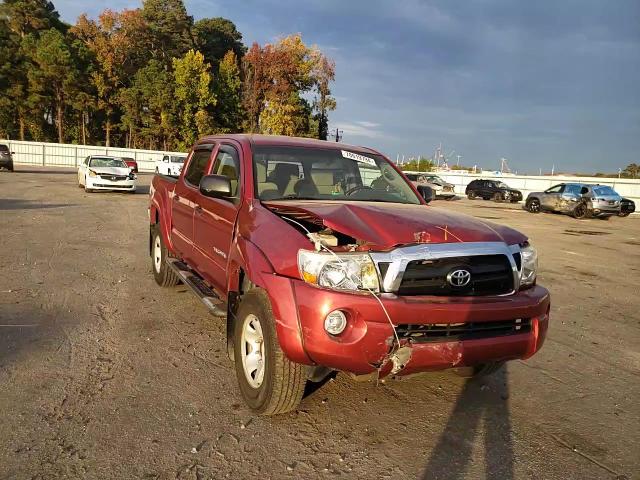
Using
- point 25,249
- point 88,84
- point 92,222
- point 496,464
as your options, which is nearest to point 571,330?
point 496,464

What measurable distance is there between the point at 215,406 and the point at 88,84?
5642cm

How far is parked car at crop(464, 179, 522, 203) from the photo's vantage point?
1406 inches

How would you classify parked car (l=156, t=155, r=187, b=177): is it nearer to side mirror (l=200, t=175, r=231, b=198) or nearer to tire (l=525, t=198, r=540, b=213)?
tire (l=525, t=198, r=540, b=213)

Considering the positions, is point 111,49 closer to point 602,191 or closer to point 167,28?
point 167,28

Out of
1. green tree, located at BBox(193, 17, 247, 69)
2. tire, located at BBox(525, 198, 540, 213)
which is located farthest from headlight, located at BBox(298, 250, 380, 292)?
green tree, located at BBox(193, 17, 247, 69)

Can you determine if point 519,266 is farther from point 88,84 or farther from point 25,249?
point 88,84

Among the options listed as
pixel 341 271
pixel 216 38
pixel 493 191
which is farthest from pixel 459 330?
pixel 216 38

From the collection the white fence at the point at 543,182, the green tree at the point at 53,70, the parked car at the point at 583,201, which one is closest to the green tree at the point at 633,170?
the white fence at the point at 543,182

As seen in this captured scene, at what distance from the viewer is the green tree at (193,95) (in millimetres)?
51625

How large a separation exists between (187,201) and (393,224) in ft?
8.74

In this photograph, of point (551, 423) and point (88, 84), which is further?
point (88, 84)

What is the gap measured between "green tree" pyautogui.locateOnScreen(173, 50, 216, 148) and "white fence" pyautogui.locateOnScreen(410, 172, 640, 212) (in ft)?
82.7

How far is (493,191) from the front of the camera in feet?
121

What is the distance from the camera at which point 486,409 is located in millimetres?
3457
